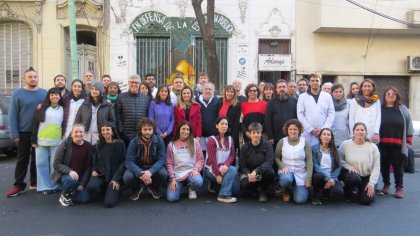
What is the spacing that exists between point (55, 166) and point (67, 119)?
95 cm

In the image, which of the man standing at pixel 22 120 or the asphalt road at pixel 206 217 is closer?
the asphalt road at pixel 206 217

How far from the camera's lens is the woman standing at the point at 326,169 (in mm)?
6184

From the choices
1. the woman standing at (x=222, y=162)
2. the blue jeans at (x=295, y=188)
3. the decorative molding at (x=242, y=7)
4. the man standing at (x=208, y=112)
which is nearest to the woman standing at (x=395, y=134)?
the blue jeans at (x=295, y=188)

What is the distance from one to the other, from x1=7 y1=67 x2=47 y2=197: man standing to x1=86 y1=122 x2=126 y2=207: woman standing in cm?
132

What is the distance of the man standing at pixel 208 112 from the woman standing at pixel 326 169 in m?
1.69

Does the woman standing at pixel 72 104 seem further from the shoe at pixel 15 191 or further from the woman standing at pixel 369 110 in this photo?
the woman standing at pixel 369 110

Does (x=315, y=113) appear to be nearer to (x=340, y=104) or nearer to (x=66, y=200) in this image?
(x=340, y=104)

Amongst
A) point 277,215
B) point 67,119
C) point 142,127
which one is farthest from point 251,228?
point 67,119

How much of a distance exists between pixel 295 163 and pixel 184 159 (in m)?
1.70

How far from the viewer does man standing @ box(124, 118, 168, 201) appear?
6109 mm

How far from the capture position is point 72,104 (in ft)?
22.3

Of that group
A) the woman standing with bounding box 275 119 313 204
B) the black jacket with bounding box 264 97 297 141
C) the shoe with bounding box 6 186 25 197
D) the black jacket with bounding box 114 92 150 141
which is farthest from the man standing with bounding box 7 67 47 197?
the woman standing with bounding box 275 119 313 204

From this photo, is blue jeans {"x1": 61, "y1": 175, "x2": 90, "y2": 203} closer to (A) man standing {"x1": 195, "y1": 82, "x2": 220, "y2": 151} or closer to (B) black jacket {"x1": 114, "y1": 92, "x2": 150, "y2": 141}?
(B) black jacket {"x1": 114, "y1": 92, "x2": 150, "y2": 141}

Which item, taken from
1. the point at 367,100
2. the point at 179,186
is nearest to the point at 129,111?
the point at 179,186
